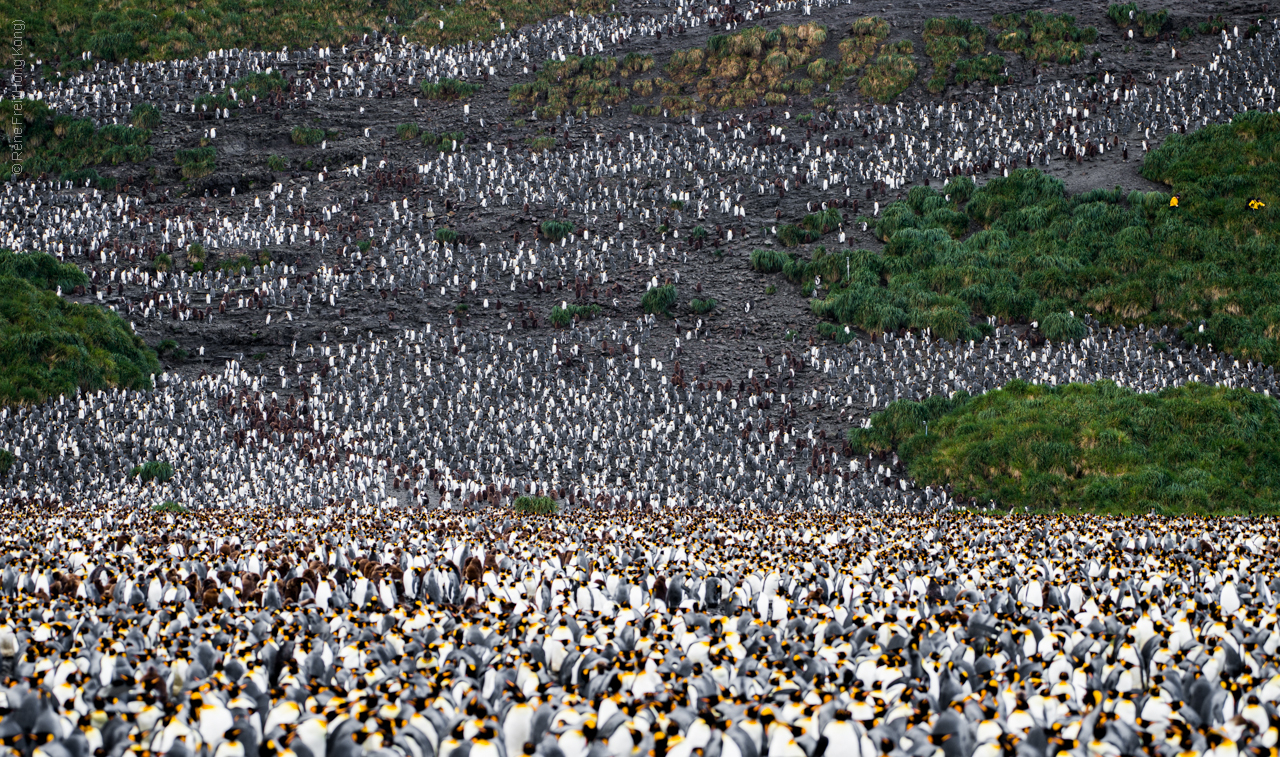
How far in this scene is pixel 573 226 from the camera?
34.6 meters

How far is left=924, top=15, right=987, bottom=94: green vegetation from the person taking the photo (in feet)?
138

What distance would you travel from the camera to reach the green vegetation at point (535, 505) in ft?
60.5

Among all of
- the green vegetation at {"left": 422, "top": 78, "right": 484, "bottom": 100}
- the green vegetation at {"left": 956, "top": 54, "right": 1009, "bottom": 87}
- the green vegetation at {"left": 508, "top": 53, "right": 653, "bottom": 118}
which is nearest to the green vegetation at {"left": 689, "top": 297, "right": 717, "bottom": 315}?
the green vegetation at {"left": 508, "top": 53, "right": 653, "bottom": 118}

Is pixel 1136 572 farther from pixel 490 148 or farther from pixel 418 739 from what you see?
pixel 490 148

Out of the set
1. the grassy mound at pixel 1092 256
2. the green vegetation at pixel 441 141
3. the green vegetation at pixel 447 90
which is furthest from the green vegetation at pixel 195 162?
the grassy mound at pixel 1092 256

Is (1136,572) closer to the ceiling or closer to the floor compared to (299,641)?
closer to the floor

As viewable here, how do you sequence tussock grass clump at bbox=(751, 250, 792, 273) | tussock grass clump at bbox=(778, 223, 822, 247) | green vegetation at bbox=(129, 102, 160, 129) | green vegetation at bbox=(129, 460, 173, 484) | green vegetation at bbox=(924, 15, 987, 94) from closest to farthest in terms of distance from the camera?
1. green vegetation at bbox=(129, 460, 173, 484)
2. tussock grass clump at bbox=(751, 250, 792, 273)
3. tussock grass clump at bbox=(778, 223, 822, 247)
4. green vegetation at bbox=(129, 102, 160, 129)
5. green vegetation at bbox=(924, 15, 987, 94)

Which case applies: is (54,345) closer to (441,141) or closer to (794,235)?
(441,141)

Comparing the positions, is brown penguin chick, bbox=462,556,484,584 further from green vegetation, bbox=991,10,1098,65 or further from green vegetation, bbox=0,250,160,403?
green vegetation, bbox=991,10,1098,65

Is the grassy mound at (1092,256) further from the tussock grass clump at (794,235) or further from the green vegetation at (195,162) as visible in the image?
the green vegetation at (195,162)

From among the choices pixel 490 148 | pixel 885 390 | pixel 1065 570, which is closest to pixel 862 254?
pixel 885 390

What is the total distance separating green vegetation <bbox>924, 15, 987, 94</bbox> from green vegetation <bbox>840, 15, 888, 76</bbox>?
A: 2.20 meters

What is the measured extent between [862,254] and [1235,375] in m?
11.9

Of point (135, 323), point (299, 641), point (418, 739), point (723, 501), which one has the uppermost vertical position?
point (418, 739)
